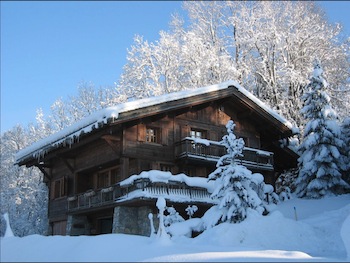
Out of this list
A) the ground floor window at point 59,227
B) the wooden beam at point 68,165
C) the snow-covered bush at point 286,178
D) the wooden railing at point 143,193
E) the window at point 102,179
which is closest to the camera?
the wooden railing at point 143,193

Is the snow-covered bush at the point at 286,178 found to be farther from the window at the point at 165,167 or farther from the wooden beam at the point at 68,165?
the wooden beam at the point at 68,165

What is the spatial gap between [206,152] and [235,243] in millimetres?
A: 10508

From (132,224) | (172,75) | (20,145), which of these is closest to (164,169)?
(132,224)

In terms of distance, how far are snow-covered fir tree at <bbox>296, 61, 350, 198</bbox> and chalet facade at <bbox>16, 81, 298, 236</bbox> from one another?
232cm

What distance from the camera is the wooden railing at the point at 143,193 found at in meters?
19.9

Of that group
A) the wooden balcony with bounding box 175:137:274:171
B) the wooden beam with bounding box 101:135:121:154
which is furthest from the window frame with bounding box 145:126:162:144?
the wooden beam with bounding box 101:135:121:154

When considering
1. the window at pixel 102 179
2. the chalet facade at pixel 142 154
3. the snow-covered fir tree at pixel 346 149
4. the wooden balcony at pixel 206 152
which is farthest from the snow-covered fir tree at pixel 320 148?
the window at pixel 102 179

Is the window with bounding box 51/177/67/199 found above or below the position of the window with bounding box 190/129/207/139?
below

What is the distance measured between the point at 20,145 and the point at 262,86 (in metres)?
25.4

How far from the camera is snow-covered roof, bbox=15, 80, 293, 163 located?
20250 millimetres

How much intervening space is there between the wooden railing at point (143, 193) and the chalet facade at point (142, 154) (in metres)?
0.05

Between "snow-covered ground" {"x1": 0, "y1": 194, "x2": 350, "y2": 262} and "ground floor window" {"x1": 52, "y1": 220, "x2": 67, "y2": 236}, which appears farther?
"ground floor window" {"x1": 52, "y1": 220, "x2": 67, "y2": 236}

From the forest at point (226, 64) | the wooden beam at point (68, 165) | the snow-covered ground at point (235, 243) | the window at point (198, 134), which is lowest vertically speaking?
the snow-covered ground at point (235, 243)

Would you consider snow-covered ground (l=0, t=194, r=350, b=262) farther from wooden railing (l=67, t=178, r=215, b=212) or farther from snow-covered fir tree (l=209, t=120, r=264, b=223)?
wooden railing (l=67, t=178, r=215, b=212)
